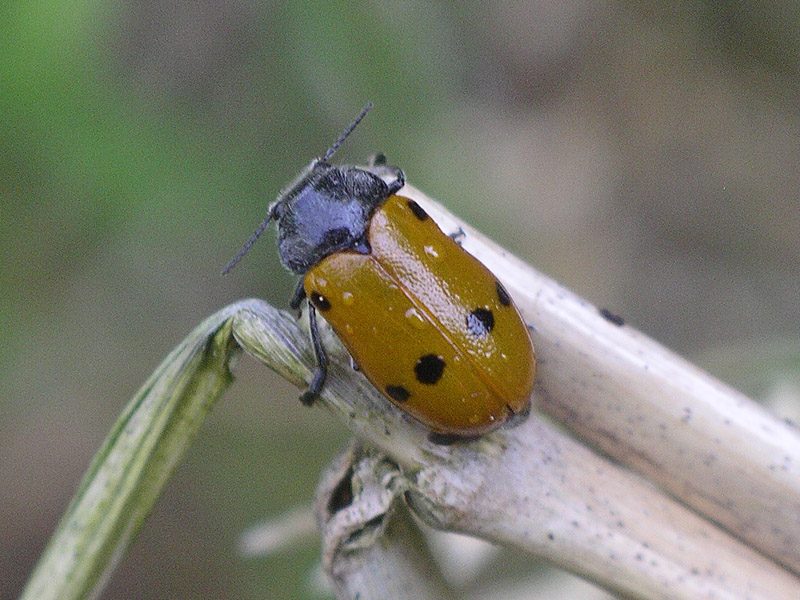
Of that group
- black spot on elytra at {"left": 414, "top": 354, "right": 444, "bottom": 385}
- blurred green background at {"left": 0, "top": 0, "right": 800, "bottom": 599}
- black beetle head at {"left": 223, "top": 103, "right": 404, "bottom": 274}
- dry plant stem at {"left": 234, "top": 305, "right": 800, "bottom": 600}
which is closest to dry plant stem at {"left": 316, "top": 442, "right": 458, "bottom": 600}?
dry plant stem at {"left": 234, "top": 305, "right": 800, "bottom": 600}

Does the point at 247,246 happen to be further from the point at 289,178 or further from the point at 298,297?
the point at 289,178

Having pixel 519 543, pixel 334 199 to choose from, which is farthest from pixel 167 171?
pixel 519 543

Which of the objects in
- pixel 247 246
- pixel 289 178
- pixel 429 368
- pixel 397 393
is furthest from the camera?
pixel 289 178

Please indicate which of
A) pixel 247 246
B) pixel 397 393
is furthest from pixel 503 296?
pixel 247 246

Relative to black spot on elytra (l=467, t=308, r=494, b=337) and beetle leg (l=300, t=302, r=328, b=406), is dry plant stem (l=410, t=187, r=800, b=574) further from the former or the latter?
beetle leg (l=300, t=302, r=328, b=406)

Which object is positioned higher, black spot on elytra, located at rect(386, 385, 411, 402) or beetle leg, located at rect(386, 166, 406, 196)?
beetle leg, located at rect(386, 166, 406, 196)

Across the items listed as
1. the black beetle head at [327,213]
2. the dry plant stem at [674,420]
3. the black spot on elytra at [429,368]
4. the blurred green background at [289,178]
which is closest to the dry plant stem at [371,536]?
the black spot on elytra at [429,368]
